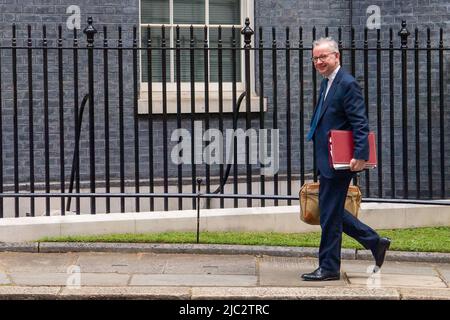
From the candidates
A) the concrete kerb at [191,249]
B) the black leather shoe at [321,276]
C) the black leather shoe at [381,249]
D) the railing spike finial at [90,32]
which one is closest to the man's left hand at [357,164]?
the black leather shoe at [381,249]

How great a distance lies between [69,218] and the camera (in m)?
10.0

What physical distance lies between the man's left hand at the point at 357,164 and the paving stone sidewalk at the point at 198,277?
921mm

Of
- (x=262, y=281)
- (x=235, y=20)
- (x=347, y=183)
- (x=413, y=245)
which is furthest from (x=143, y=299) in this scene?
(x=235, y=20)

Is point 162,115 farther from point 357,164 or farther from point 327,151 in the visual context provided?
point 357,164

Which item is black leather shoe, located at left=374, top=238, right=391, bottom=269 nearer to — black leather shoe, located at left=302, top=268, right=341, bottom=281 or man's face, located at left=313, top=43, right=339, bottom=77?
black leather shoe, located at left=302, top=268, right=341, bottom=281

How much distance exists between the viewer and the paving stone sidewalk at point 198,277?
26.2ft

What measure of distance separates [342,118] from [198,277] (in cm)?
174

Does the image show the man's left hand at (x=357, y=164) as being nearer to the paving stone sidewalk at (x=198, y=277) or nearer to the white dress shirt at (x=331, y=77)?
the white dress shirt at (x=331, y=77)

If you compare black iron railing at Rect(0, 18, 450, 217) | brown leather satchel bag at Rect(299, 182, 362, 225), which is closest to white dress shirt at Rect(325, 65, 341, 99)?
brown leather satchel bag at Rect(299, 182, 362, 225)

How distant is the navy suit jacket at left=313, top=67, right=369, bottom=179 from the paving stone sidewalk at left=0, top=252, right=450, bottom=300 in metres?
0.95

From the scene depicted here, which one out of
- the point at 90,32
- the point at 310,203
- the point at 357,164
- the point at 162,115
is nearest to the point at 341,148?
the point at 357,164

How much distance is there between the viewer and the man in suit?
811 cm
